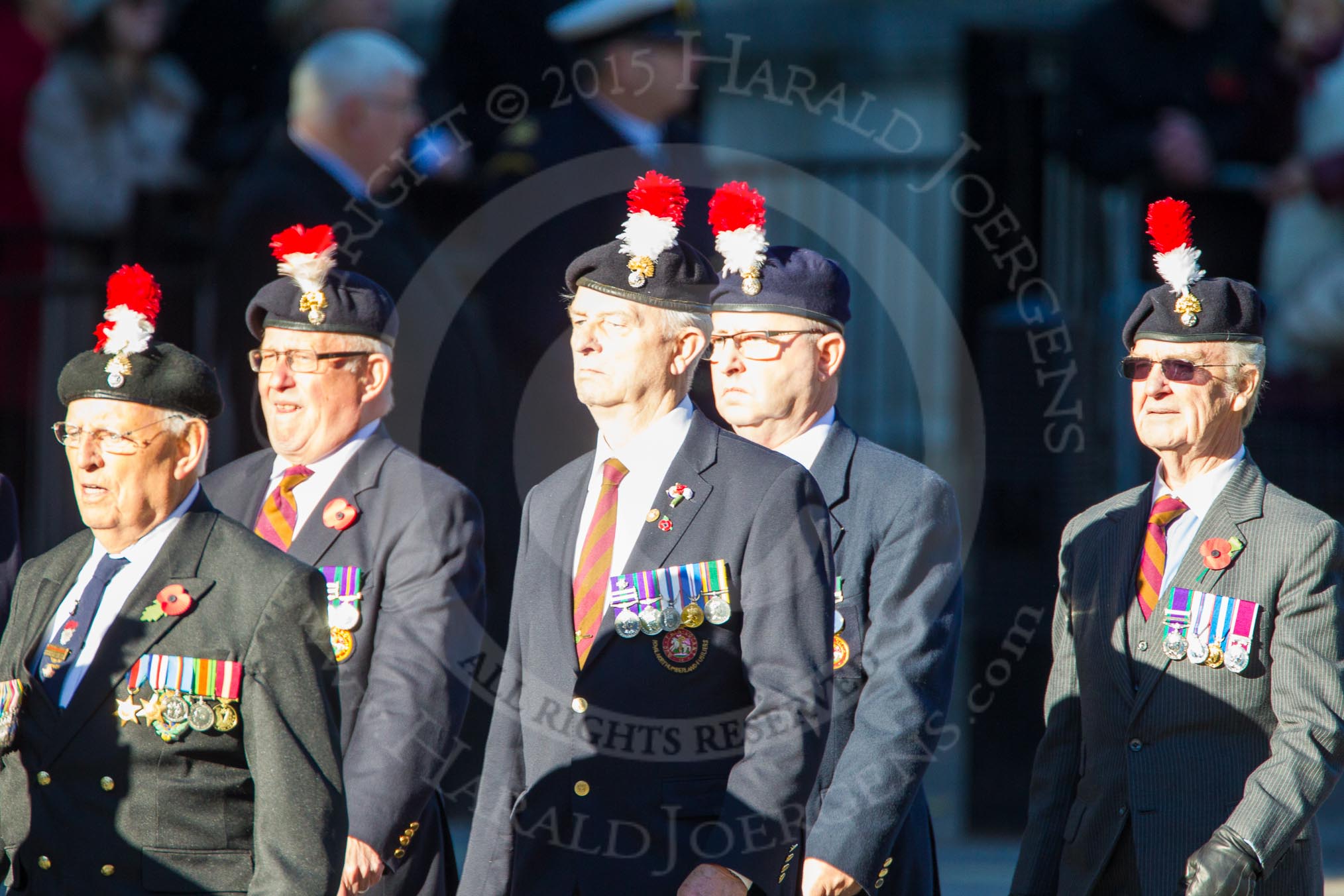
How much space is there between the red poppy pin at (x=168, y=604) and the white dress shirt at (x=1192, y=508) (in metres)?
2.04

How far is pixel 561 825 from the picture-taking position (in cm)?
394

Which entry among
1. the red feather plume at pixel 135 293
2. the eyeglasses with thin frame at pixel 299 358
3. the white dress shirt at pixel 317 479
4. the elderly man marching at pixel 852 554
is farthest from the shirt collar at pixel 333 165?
the red feather plume at pixel 135 293

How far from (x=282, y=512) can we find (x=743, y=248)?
4.19 feet

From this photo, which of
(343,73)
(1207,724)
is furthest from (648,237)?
(343,73)

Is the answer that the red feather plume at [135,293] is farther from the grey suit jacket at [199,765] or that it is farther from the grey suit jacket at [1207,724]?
the grey suit jacket at [1207,724]

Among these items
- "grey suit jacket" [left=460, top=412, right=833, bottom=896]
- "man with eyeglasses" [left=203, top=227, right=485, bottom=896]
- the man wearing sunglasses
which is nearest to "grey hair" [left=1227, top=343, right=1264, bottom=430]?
the man wearing sunglasses

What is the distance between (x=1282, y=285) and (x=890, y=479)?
4.24 metres

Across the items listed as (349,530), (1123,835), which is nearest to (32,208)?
(349,530)

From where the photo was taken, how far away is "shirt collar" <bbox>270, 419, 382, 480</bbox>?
4.75 metres

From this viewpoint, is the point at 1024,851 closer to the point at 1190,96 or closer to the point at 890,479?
the point at 890,479

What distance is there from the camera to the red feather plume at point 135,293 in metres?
3.91

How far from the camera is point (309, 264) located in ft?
15.6

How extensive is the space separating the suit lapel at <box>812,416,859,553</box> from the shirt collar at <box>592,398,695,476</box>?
19.9 inches

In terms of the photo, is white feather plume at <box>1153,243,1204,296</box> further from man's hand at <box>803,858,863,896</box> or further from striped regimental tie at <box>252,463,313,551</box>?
striped regimental tie at <box>252,463,313,551</box>
